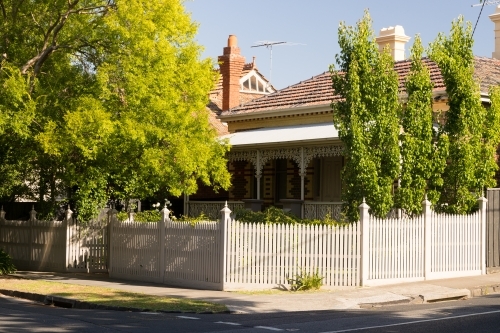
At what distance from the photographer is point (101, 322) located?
13.0 meters

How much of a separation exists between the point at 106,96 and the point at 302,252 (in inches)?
236

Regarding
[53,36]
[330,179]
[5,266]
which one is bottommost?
[5,266]

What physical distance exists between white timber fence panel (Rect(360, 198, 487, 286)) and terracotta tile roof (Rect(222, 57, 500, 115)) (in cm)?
671

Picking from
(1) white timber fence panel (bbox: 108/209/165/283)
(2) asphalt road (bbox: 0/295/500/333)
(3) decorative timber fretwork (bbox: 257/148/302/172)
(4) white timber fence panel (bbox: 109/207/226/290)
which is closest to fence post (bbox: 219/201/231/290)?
(4) white timber fence panel (bbox: 109/207/226/290)

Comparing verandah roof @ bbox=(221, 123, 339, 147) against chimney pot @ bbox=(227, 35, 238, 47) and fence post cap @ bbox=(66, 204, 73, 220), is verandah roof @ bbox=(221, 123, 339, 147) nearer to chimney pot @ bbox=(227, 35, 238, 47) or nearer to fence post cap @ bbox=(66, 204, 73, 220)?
fence post cap @ bbox=(66, 204, 73, 220)

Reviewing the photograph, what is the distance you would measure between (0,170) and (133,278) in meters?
6.25

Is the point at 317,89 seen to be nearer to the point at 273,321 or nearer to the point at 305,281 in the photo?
the point at 305,281

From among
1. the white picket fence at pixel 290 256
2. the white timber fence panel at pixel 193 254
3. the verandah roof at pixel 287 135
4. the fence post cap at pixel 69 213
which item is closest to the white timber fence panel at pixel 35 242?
the fence post cap at pixel 69 213

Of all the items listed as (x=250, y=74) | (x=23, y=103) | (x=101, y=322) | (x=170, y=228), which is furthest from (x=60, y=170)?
(x=250, y=74)

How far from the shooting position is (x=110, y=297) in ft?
54.6

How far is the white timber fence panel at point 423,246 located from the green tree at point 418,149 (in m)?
0.39

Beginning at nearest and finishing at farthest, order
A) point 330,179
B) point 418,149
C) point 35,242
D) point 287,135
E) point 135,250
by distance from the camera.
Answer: point 418,149 → point 135,250 → point 35,242 → point 287,135 → point 330,179

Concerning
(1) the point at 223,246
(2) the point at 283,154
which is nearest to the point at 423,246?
(1) the point at 223,246

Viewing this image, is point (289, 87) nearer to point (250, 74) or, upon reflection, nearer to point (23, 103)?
point (250, 74)
